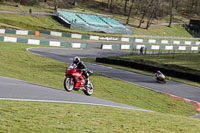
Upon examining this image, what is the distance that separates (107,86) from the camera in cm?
2506

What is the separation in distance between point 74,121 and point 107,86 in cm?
1423

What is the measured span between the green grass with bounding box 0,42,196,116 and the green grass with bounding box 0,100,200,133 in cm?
831

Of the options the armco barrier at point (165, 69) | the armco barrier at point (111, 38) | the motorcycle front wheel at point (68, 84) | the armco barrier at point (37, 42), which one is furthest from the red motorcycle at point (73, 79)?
the armco barrier at point (111, 38)

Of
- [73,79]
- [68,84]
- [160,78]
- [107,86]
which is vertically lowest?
[107,86]

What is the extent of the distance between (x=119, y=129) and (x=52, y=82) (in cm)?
1321

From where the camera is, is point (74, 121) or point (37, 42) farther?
point (37, 42)

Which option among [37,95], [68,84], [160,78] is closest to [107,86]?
[160,78]

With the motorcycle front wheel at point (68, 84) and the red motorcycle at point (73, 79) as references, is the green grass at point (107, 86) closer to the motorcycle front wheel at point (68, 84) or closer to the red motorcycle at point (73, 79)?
the red motorcycle at point (73, 79)

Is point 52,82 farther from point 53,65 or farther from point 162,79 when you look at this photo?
point 162,79

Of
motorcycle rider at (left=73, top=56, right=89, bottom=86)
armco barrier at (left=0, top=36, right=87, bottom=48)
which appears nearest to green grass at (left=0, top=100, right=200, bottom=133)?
motorcycle rider at (left=73, top=56, right=89, bottom=86)

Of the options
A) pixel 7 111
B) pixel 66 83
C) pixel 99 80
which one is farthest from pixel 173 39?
pixel 7 111

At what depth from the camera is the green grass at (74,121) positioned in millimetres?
9633

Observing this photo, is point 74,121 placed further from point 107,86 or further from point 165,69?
point 165,69

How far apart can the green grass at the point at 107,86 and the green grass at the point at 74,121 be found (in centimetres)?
831
